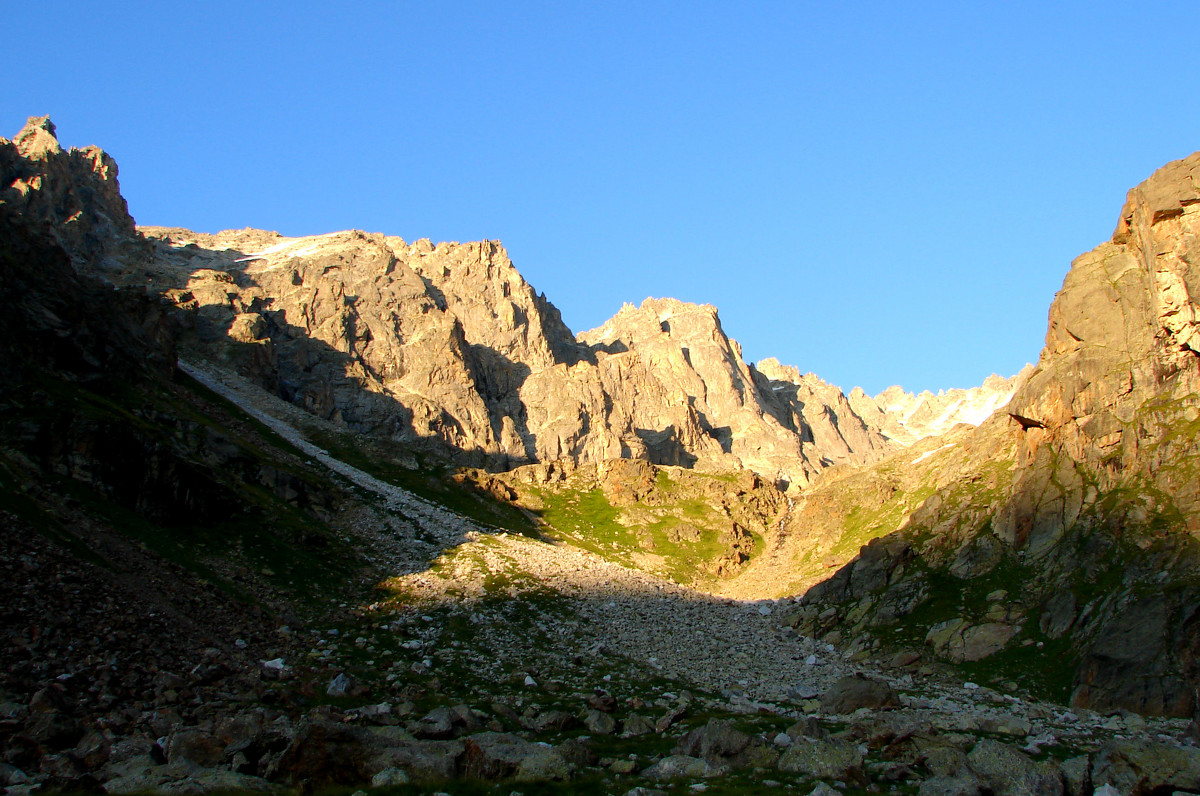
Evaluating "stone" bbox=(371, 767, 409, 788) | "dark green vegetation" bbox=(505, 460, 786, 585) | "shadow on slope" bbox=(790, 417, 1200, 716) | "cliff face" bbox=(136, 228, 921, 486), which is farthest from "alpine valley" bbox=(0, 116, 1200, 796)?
"cliff face" bbox=(136, 228, 921, 486)

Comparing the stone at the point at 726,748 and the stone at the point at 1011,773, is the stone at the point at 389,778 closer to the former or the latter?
the stone at the point at 726,748

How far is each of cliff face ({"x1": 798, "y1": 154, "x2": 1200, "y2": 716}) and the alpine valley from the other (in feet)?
0.79

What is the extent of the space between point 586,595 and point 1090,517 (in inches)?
1505

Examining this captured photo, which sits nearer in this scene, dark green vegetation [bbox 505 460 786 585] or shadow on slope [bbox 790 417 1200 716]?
shadow on slope [bbox 790 417 1200 716]

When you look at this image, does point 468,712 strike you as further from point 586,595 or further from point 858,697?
point 586,595

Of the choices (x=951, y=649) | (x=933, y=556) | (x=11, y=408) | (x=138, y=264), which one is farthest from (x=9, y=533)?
(x=138, y=264)

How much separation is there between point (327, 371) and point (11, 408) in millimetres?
110056

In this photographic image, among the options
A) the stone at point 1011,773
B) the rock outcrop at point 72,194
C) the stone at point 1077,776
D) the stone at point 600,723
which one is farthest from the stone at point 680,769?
the rock outcrop at point 72,194

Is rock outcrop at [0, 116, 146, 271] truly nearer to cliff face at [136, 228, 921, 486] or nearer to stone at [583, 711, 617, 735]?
cliff face at [136, 228, 921, 486]

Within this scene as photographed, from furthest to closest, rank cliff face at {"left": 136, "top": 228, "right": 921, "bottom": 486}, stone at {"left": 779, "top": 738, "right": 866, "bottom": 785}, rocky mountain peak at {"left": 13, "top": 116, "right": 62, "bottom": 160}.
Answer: rocky mountain peak at {"left": 13, "top": 116, "right": 62, "bottom": 160} < cliff face at {"left": 136, "top": 228, "right": 921, "bottom": 486} < stone at {"left": 779, "top": 738, "right": 866, "bottom": 785}

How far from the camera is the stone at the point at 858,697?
3819 centimetres

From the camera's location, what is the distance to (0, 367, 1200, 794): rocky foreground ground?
21.4 m

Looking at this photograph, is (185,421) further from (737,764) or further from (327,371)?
(327,371)

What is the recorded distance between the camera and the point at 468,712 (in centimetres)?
2925
